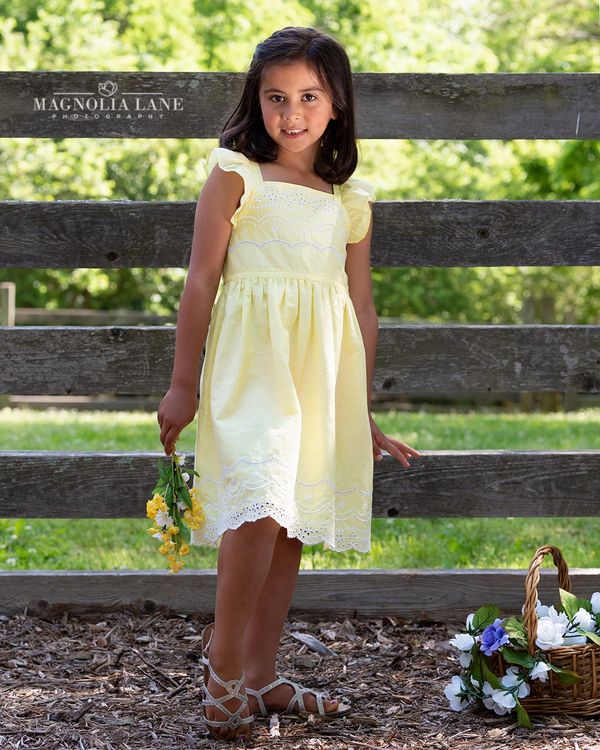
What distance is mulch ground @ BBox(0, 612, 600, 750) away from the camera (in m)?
2.86

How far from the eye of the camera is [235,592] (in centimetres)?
279

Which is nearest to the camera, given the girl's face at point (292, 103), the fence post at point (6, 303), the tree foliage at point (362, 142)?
the girl's face at point (292, 103)

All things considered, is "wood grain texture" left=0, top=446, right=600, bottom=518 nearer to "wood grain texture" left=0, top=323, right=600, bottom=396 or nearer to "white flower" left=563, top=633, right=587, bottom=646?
"wood grain texture" left=0, top=323, right=600, bottom=396

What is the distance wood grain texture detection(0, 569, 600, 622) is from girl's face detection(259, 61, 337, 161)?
168cm

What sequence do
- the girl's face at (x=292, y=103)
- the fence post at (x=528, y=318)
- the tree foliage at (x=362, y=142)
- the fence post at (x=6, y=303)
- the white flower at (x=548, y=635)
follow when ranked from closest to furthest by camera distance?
the girl's face at (x=292, y=103)
the white flower at (x=548, y=635)
the fence post at (x=6, y=303)
the fence post at (x=528, y=318)
the tree foliage at (x=362, y=142)

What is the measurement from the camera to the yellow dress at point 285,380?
2.77 metres

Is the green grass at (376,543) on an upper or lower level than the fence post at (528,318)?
lower

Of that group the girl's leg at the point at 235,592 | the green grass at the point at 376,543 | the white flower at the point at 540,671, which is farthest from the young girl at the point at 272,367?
the green grass at the point at 376,543

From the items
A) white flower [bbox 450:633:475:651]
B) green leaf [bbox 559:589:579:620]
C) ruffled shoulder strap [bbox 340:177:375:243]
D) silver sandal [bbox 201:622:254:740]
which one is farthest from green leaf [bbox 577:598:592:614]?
ruffled shoulder strap [bbox 340:177:375:243]

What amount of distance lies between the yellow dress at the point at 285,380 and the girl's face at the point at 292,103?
5.1 inches

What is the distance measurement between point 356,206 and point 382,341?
846mm

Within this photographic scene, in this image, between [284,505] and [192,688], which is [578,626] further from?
[192,688]

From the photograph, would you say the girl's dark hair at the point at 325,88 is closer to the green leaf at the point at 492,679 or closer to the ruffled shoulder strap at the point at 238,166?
the ruffled shoulder strap at the point at 238,166

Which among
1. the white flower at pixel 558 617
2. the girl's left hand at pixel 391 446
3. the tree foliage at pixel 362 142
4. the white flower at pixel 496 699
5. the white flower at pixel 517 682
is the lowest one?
the white flower at pixel 496 699
